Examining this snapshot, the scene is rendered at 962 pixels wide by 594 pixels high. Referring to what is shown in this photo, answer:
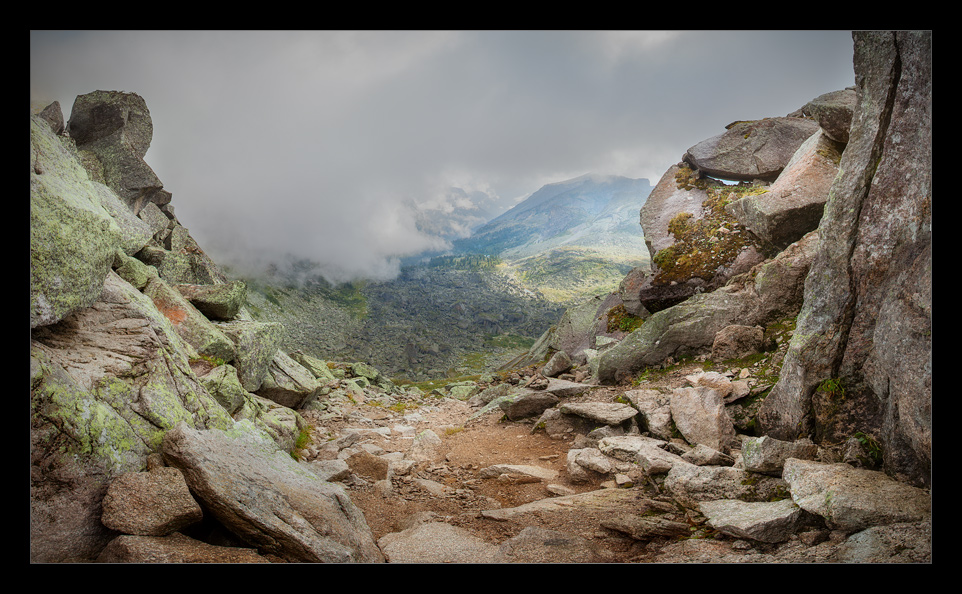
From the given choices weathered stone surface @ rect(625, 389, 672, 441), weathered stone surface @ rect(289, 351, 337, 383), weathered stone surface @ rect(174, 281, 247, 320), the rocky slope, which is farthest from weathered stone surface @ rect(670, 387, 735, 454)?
weathered stone surface @ rect(289, 351, 337, 383)

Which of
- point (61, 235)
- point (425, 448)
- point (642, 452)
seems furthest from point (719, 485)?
point (61, 235)

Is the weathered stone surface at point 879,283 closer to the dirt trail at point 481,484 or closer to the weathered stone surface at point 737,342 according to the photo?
the dirt trail at point 481,484

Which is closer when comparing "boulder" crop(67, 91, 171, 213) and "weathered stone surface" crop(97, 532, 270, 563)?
"weathered stone surface" crop(97, 532, 270, 563)

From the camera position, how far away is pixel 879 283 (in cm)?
747

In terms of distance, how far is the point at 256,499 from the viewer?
636 cm

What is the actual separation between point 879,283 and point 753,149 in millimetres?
22394

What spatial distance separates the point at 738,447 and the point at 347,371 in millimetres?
36465

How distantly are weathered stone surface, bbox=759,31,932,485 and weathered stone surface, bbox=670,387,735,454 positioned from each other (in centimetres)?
149

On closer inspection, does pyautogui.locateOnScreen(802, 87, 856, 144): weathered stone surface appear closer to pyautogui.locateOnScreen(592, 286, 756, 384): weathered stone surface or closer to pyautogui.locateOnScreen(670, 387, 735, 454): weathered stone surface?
pyautogui.locateOnScreen(592, 286, 756, 384): weathered stone surface

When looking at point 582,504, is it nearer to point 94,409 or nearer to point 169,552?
point 169,552

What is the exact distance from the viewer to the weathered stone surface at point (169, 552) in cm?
518

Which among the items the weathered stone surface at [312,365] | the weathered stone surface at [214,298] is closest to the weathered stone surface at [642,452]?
the weathered stone surface at [214,298]

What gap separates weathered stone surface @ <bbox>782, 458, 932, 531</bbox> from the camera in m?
5.55

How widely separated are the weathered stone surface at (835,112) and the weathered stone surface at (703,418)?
13611mm
